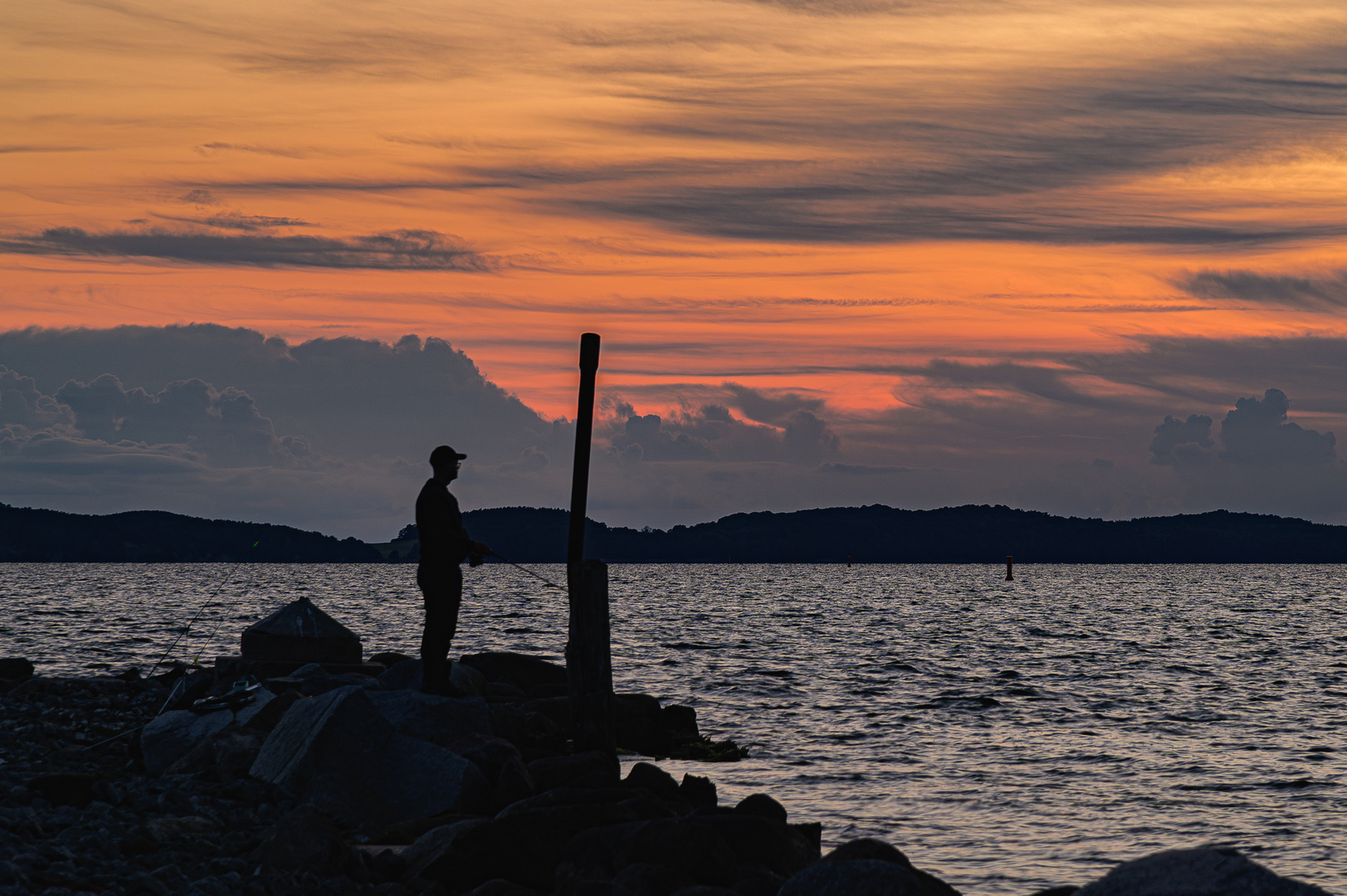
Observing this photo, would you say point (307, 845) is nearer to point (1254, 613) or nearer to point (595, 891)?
point (595, 891)

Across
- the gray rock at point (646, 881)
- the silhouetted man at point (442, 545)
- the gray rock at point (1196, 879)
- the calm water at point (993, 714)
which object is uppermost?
the silhouetted man at point (442, 545)

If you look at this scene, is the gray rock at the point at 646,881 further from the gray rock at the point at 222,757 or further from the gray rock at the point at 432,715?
the gray rock at the point at 222,757

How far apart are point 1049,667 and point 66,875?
26.9 meters

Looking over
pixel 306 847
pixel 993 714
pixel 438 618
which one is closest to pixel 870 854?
pixel 306 847

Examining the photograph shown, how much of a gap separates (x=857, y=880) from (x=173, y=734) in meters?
8.10

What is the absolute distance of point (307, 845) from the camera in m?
8.42

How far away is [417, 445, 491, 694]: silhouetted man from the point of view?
12117mm

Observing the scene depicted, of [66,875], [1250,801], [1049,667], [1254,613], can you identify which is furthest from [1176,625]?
[66,875]

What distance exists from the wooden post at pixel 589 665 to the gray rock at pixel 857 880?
7375mm

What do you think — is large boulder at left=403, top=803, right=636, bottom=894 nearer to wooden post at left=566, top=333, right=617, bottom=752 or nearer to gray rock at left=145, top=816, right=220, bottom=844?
gray rock at left=145, top=816, right=220, bottom=844

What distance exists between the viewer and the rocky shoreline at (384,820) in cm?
755

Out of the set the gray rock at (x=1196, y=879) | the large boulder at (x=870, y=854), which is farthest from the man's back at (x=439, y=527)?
the gray rock at (x=1196, y=879)

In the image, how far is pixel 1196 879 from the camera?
564cm

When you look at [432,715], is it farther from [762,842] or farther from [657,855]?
[657,855]
